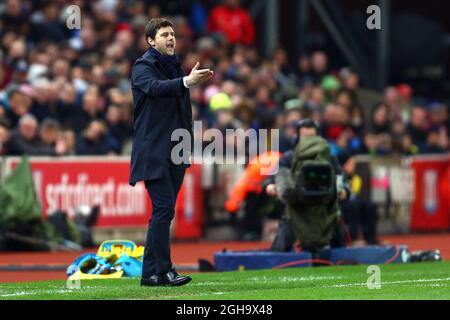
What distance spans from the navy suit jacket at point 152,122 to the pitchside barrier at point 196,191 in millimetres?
8333

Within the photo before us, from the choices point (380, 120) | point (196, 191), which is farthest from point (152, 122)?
point (380, 120)

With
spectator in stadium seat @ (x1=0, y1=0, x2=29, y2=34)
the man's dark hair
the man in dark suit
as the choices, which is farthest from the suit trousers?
spectator in stadium seat @ (x1=0, y1=0, x2=29, y2=34)

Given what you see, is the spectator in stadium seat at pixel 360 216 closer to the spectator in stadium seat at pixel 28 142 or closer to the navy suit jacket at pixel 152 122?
the spectator in stadium seat at pixel 28 142

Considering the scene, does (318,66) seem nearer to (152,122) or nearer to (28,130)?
(28,130)

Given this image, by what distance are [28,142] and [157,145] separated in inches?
353

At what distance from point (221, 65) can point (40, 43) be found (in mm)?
4305

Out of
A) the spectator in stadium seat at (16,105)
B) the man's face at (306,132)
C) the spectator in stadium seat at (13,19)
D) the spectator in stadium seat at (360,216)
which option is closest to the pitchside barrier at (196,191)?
the spectator in stadium seat at (16,105)

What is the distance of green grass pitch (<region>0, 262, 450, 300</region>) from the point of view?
11516mm

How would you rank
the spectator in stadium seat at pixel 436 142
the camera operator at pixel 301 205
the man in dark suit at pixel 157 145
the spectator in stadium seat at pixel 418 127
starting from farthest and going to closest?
the spectator in stadium seat at pixel 418 127 < the spectator in stadium seat at pixel 436 142 < the camera operator at pixel 301 205 < the man in dark suit at pixel 157 145

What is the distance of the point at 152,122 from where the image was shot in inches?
483

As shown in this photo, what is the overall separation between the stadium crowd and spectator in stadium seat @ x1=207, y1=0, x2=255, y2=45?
0.06 ft

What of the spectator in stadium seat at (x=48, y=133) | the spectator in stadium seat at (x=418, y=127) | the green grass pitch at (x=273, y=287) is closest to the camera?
the green grass pitch at (x=273, y=287)

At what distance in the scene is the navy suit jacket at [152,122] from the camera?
1221cm

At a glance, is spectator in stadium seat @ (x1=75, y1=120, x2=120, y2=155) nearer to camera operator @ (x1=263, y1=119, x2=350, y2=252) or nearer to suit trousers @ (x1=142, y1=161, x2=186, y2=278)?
camera operator @ (x1=263, y1=119, x2=350, y2=252)
